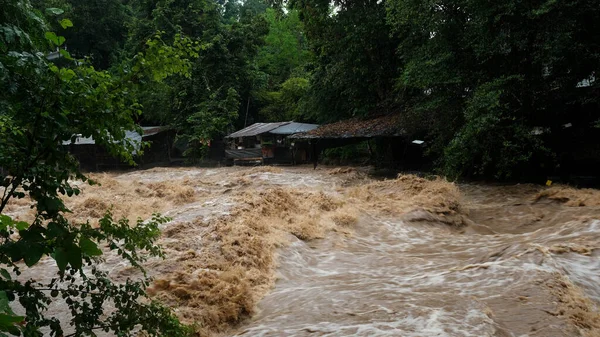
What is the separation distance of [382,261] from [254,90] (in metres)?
24.0

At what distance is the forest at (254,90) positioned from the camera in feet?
8.29

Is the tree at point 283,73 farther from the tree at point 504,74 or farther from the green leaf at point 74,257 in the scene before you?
the green leaf at point 74,257

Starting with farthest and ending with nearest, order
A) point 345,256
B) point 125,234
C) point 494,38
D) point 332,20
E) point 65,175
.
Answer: point 332,20
point 494,38
point 345,256
point 125,234
point 65,175

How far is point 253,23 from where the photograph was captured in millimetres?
30141

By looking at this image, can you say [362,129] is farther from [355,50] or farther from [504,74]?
[504,74]

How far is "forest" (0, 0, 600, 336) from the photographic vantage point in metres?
2.53

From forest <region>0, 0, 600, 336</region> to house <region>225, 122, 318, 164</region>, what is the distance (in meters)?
1.45

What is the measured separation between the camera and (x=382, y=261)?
864 cm

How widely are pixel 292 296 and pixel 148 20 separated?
27.9 metres

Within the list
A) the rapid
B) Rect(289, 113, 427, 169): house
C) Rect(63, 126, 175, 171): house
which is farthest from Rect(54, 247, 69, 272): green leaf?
Rect(63, 126, 175, 171): house

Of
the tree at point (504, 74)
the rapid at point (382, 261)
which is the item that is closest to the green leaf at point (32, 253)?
the rapid at point (382, 261)

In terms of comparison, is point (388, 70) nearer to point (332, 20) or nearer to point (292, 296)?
point (332, 20)

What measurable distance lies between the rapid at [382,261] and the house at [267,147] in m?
11.7

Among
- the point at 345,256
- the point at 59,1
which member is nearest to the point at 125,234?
the point at 345,256
